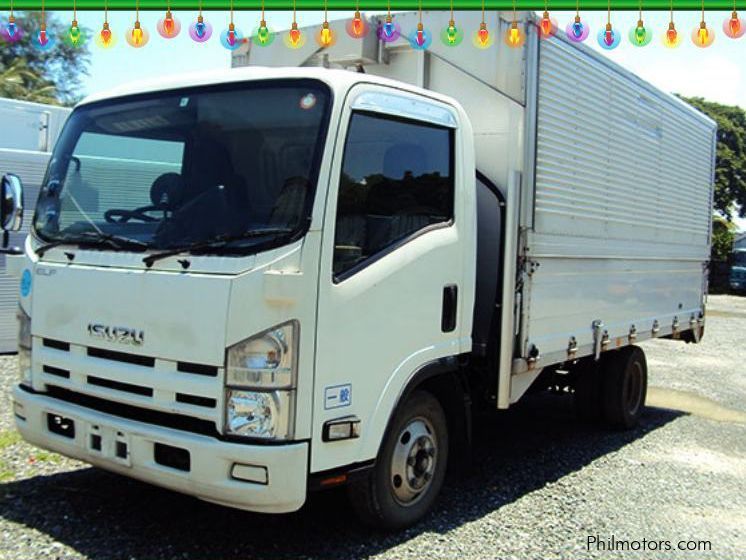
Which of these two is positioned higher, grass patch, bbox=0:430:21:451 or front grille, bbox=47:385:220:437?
front grille, bbox=47:385:220:437

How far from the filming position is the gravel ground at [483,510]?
13.4 ft

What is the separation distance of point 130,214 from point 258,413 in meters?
1.33

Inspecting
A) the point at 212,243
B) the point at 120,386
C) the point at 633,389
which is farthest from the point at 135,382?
the point at 633,389

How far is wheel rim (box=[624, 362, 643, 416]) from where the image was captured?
290 inches

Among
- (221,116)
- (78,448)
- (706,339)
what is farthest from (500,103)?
(706,339)

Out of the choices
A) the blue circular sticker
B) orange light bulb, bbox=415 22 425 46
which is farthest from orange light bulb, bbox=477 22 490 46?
the blue circular sticker

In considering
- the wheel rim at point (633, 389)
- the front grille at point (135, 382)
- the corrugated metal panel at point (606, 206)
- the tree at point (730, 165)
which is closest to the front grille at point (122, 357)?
the front grille at point (135, 382)

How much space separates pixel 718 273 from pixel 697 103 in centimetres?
1112

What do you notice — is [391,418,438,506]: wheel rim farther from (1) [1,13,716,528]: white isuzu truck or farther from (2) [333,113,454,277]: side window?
(2) [333,113,454,277]: side window

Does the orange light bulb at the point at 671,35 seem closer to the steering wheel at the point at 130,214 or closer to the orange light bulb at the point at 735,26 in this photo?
the orange light bulb at the point at 735,26

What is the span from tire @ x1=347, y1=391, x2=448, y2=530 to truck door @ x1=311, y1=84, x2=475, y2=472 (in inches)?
10.0

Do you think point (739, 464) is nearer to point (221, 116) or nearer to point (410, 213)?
point (410, 213)

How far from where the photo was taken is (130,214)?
4.01 m

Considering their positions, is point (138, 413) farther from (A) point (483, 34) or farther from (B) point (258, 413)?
(A) point (483, 34)
